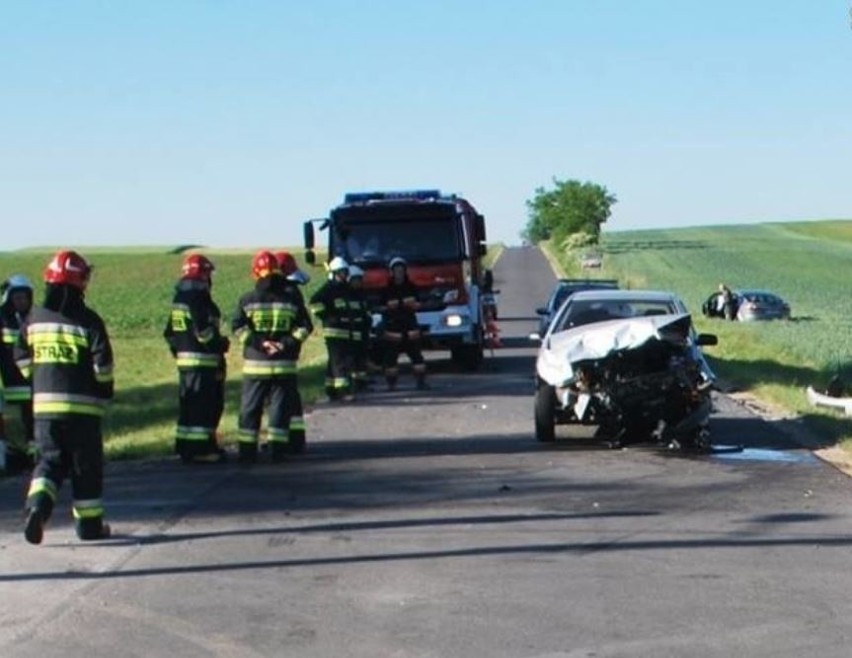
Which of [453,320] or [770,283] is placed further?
[770,283]

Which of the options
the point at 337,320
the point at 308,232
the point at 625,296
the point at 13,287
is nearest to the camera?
the point at 13,287

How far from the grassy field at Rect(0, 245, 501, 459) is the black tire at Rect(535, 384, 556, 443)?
326 cm

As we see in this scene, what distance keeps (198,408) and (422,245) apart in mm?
12922

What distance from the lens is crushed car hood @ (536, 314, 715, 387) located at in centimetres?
1700

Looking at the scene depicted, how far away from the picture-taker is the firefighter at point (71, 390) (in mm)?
11570

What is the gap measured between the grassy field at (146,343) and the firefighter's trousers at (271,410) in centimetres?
162

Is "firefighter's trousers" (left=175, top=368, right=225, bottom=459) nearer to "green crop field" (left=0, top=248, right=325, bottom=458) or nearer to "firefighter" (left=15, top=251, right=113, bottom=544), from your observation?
"green crop field" (left=0, top=248, right=325, bottom=458)

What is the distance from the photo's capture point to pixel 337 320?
23.9 m

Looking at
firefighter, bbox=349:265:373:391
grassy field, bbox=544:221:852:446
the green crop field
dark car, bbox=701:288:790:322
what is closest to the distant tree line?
grassy field, bbox=544:221:852:446

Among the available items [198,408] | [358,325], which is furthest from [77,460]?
[358,325]

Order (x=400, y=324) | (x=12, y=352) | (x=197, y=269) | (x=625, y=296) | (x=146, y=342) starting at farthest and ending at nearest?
1. (x=146, y=342)
2. (x=400, y=324)
3. (x=625, y=296)
4. (x=12, y=352)
5. (x=197, y=269)

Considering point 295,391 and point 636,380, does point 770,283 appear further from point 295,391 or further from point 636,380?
point 295,391

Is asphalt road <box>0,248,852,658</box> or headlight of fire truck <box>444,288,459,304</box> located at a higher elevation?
headlight of fire truck <box>444,288,459,304</box>

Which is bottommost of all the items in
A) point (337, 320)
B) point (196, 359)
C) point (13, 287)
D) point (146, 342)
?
point (146, 342)
